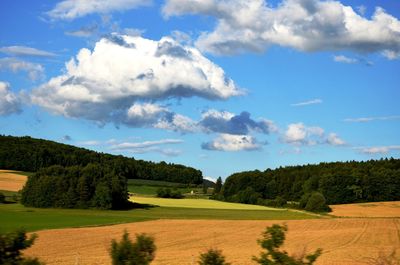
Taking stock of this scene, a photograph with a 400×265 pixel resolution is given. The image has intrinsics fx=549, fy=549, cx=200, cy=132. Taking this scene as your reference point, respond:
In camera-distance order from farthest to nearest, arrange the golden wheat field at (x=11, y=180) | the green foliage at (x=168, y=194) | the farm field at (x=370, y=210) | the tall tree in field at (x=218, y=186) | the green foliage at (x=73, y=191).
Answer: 1. the tall tree in field at (x=218, y=186)
2. the green foliage at (x=168, y=194)
3. the golden wheat field at (x=11, y=180)
4. the farm field at (x=370, y=210)
5. the green foliage at (x=73, y=191)

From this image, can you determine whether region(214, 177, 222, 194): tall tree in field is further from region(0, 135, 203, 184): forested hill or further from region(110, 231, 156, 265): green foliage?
region(110, 231, 156, 265): green foliage

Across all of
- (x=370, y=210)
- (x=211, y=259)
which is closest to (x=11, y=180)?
(x=370, y=210)

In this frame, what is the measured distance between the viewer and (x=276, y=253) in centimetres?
1030

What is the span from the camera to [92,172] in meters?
102

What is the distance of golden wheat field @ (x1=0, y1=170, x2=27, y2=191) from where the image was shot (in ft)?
391

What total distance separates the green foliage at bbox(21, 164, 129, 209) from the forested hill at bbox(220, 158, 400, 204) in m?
49.0

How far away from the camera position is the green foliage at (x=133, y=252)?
33.0ft

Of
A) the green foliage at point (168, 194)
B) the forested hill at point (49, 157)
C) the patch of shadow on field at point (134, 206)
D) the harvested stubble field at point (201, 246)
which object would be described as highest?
the forested hill at point (49, 157)

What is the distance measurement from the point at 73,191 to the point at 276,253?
91.1 meters

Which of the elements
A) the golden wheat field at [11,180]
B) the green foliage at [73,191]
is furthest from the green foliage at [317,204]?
the golden wheat field at [11,180]

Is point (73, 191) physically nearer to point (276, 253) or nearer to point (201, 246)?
point (201, 246)

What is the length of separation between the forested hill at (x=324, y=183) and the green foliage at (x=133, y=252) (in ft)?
394

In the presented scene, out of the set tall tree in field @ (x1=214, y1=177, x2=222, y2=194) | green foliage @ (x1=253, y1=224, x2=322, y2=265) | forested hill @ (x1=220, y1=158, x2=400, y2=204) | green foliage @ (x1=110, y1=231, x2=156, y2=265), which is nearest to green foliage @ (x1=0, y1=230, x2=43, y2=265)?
green foliage @ (x1=110, y1=231, x2=156, y2=265)

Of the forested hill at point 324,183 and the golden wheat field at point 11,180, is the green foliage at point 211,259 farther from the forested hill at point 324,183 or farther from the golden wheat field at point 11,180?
the forested hill at point 324,183
